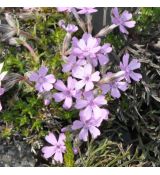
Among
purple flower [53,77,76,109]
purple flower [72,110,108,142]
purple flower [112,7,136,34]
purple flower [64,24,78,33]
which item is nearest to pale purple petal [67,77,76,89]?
purple flower [53,77,76,109]

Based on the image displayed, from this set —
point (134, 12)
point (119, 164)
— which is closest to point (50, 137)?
point (119, 164)

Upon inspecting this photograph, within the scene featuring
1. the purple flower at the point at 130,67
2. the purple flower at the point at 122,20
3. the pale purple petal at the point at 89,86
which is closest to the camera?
the pale purple petal at the point at 89,86

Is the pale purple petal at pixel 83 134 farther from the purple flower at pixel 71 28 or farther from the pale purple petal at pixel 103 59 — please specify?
the purple flower at pixel 71 28

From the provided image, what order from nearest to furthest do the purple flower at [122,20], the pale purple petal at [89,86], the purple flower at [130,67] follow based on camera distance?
the pale purple petal at [89,86] → the purple flower at [130,67] → the purple flower at [122,20]

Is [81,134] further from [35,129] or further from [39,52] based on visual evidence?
[39,52]

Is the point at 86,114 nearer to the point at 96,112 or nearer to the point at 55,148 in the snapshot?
the point at 96,112

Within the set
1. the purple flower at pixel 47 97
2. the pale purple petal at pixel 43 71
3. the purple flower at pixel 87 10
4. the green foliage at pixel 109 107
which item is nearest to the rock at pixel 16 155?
the green foliage at pixel 109 107

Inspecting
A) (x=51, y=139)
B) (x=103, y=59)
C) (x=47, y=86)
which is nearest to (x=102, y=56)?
(x=103, y=59)
